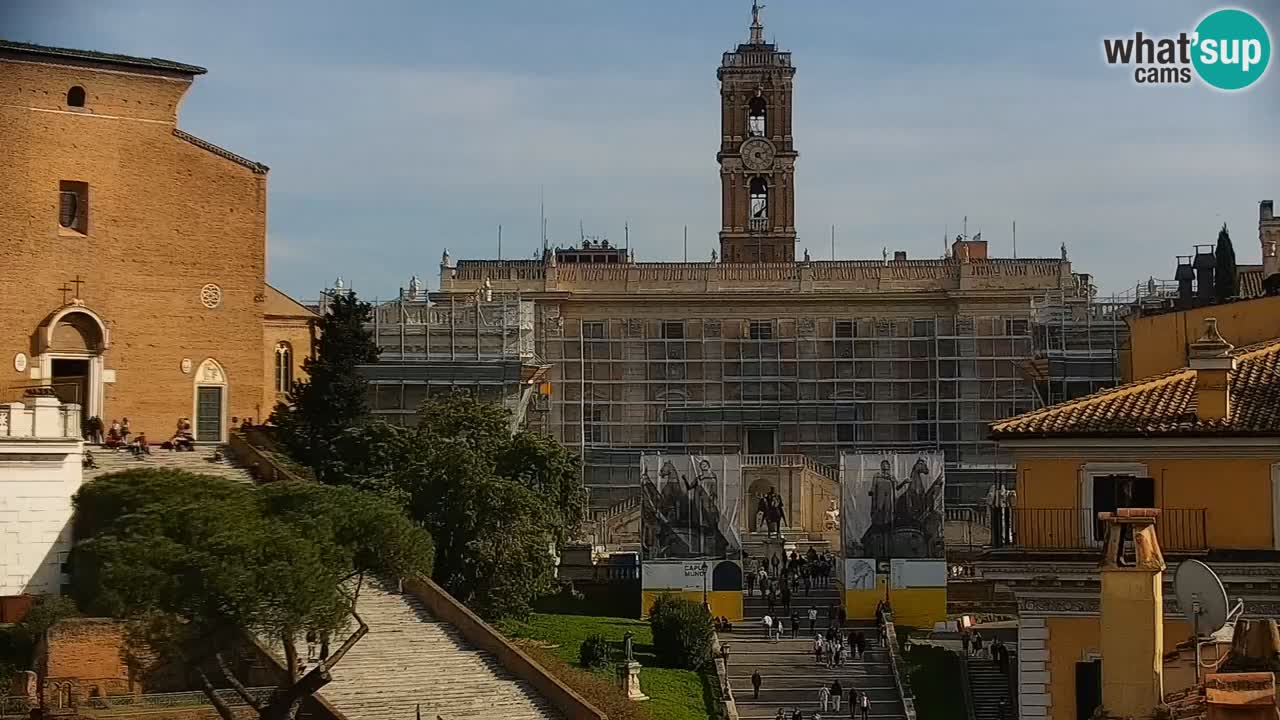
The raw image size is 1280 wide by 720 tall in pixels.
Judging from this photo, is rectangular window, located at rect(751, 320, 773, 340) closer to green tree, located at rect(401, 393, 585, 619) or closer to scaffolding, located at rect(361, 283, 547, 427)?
scaffolding, located at rect(361, 283, 547, 427)

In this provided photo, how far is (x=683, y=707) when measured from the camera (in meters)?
42.2

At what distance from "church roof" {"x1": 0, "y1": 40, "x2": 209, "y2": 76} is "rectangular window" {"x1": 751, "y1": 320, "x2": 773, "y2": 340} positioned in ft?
114

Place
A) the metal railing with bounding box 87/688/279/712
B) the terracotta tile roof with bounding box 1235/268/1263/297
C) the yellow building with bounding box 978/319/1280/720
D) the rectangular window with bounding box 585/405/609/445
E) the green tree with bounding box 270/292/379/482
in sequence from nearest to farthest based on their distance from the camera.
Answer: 1. the yellow building with bounding box 978/319/1280/720
2. the metal railing with bounding box 87/688/279/712
3. the green tree with bounding box 270/292/379/482
4. the terracotta tile roof with bounding box 1235/268/1263/297
5. the rectangular window with bounding box 585/405/609/445

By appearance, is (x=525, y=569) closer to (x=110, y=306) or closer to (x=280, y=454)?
(x=280, y=454)

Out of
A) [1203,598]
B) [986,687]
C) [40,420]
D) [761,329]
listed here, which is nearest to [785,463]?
[761,329]

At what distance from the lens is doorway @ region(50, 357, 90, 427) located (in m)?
47.7

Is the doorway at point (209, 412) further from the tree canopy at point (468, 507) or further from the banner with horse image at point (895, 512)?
the banner with horse image at point (895, 512)

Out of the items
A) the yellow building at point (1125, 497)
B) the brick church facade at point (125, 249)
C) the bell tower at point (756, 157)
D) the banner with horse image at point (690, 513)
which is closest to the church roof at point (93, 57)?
the brick church facade at point (125, 249)

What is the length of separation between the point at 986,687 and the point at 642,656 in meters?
7.03

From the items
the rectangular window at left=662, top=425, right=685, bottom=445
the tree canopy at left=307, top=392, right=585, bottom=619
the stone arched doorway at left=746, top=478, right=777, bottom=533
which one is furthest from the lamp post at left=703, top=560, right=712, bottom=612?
the rectangular window at left=662, top=425, right=685, bottom=445

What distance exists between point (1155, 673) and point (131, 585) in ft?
59.6

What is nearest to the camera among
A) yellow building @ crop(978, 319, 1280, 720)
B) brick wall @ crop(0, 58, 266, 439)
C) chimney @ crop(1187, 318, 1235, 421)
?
A: yellow building @ crop(978, 319, 1280, 720)

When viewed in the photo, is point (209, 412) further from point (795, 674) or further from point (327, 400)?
point (795, 674)

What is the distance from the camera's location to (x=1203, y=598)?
19.7 meters
